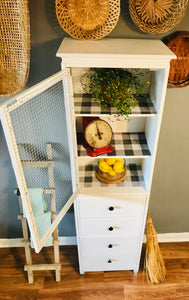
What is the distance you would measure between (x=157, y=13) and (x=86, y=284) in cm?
208

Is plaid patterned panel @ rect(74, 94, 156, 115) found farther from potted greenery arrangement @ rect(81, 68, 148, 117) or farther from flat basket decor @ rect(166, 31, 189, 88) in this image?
flat basket decor @ rect(166, 31, 189, 88)

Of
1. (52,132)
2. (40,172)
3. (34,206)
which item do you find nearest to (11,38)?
(52,132)

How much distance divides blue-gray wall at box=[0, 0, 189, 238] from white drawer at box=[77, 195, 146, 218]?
398mm

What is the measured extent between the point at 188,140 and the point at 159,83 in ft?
2.24

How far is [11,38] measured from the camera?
1.59 meters

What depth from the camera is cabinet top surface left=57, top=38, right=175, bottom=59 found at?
1.44 metres

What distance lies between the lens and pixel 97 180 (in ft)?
6.75

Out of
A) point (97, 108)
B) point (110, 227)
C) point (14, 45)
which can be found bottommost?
point (110, 227)

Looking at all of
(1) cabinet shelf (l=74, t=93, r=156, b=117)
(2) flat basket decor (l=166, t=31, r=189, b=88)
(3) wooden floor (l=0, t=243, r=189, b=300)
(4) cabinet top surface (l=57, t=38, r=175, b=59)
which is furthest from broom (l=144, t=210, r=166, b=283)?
(4) cabinet top surface (l=57, t=38, r=175, b=59)

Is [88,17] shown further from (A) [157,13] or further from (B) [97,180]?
(B) [97,180]

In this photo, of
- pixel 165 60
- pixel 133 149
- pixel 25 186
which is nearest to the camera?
pixel 25 186

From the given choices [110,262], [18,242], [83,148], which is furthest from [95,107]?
[18,242]

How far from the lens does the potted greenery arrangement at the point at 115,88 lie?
1621 millimetres

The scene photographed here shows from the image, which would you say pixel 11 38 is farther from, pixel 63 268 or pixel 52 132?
pixel 63 268
